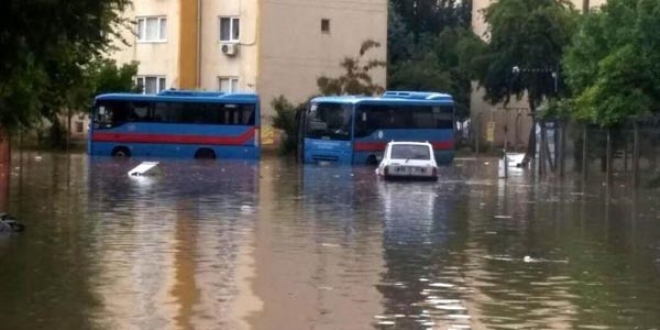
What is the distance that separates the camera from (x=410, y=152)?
51.2 m

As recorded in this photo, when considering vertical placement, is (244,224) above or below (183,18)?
below

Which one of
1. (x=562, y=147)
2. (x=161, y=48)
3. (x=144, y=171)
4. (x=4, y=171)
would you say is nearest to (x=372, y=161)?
(x=562, y=147)

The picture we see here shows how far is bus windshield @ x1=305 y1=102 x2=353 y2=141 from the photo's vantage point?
214 ft

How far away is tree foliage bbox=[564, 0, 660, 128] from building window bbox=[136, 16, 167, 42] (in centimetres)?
3662

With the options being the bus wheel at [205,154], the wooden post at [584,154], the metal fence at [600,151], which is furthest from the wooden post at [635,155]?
the bus wheel at [205,154]

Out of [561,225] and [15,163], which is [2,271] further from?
[15,163]

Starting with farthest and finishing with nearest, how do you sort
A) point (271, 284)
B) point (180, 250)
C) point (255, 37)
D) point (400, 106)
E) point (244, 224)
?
point (255, 37), point (400, 106), point (244, 224), point (180, 250), point (271, 284)

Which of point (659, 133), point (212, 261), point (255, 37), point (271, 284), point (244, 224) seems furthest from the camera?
point (255, 37)

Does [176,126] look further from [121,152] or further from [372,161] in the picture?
[372,161]

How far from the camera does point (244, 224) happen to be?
2908cm

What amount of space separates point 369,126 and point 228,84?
17613 millimetres

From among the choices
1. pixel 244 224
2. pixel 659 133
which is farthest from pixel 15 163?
pixel 244 224

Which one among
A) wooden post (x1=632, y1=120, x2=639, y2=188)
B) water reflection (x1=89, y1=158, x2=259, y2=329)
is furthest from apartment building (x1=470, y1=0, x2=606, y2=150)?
water reflection (x1=89, y1=158, x2=259, y2=329)

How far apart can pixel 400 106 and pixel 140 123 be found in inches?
457
